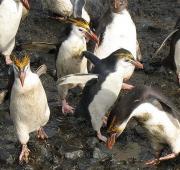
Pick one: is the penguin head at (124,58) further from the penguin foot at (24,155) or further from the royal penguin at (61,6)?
the royal penguin at (61,6)

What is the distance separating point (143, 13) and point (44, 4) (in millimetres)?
1898

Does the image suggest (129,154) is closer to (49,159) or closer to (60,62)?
(49,159)

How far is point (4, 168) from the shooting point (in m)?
6.75

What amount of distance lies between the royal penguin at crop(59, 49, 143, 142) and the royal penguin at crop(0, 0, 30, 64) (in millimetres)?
2259

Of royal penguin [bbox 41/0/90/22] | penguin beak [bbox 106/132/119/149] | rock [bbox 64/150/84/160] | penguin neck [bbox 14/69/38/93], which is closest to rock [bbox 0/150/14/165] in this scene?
rock [bbox 64/150/84/160]

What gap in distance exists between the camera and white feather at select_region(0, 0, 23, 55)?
9.19 metres

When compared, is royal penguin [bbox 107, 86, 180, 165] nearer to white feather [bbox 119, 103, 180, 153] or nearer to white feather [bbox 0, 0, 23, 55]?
white feather [bbox 119, 103, 180, 153]

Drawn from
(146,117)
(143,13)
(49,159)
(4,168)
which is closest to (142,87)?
(146,117)

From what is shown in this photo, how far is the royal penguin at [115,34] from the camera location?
28.1ft

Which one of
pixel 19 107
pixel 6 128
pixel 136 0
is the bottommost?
pixel 136 0

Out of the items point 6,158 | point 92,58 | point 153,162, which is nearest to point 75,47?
point 92,58

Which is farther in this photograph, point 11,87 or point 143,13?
point 143,13

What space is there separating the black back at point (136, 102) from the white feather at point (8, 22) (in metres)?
3.26

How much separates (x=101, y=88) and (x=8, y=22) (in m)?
2.64
